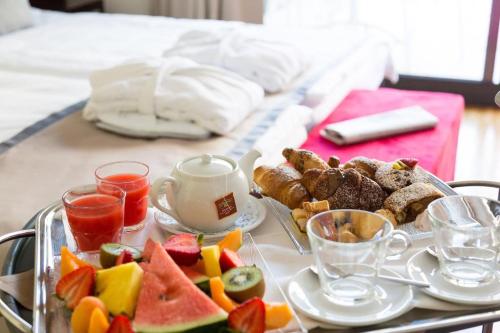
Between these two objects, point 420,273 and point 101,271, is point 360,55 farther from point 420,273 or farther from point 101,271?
point 101,271

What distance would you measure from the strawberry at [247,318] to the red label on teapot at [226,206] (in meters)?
0.30

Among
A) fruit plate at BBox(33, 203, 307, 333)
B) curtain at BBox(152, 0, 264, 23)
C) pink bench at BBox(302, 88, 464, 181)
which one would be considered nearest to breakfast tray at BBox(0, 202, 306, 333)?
fruit plate at BBox(33, 203, 307, 333)

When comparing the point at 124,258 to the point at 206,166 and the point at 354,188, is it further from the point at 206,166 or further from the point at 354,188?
the point at 354,188

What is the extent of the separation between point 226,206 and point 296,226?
0.37 ft

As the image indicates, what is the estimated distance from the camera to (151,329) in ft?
2.40

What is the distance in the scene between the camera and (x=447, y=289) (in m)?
0.85

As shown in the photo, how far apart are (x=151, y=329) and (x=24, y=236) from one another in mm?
453

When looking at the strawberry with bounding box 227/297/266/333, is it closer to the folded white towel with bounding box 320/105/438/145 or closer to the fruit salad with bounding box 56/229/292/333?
the fruit salad with bounding box 56/229/292/333

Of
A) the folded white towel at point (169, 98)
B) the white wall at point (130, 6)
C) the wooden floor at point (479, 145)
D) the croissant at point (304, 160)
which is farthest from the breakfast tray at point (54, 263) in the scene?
the white wall at point (130, 6)

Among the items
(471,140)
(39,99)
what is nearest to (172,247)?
(39,99)

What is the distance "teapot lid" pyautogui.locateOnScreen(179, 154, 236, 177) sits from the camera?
1031 mm

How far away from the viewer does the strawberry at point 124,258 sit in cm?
85

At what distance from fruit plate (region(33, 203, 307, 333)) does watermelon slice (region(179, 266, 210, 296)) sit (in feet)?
0.25

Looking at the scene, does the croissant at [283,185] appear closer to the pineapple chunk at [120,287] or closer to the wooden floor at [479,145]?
the pineapple chunk at [120,287]
